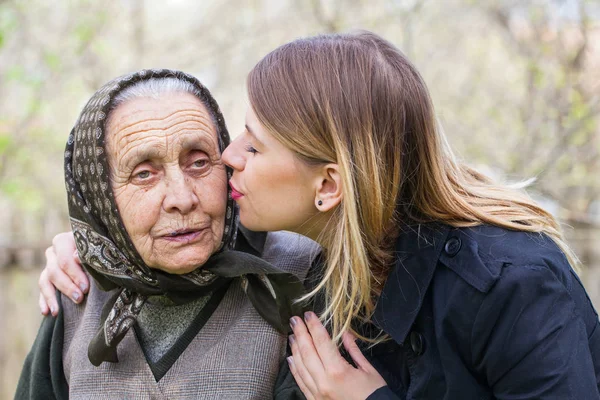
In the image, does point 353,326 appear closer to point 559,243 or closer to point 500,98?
point 559,243

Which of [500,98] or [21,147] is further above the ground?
[500,98]

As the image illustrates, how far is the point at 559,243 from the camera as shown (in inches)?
90.2

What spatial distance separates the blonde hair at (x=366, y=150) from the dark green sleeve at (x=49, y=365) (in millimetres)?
1033

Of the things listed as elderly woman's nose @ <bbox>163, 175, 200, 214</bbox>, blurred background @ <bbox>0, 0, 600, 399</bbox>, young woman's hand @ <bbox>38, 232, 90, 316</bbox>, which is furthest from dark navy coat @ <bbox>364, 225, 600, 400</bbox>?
blurred background @ <bbox>0, 0, 600, 399</bbox>

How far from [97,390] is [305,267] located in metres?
0.85

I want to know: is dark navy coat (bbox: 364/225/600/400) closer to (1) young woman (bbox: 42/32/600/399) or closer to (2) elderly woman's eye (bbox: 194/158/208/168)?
(1) young woman (bbox: 42/32/600/399)

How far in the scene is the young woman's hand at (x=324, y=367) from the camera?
225 centimetres

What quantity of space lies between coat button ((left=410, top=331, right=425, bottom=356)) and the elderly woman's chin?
Result: 72 centimetres

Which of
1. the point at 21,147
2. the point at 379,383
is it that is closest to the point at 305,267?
the point at 379,383

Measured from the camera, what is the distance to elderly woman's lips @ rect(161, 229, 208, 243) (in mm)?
2336

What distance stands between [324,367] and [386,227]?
50cm

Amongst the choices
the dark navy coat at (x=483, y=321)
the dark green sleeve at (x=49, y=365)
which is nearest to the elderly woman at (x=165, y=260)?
the dark green sleeve at (x=49, y=365)

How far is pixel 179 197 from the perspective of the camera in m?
2.28

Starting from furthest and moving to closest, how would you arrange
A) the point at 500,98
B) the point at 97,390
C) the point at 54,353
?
the point at 500,98 → the point at 54,353 → the point at 97,390
